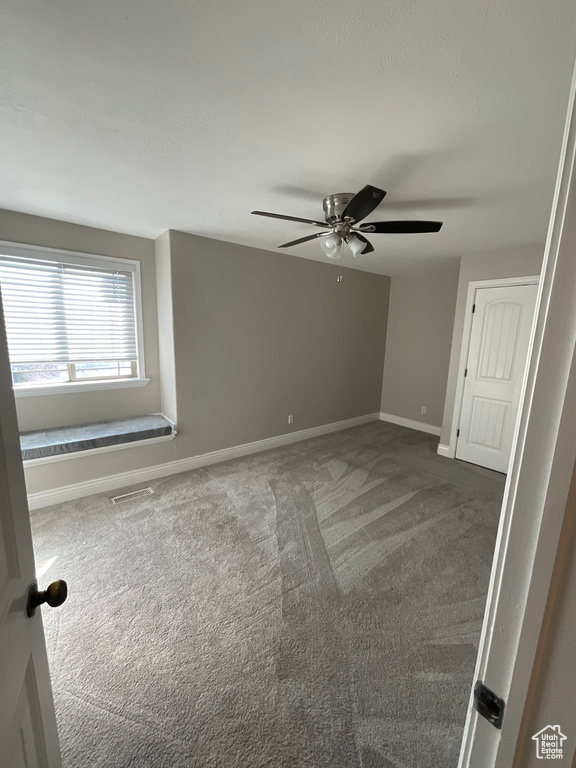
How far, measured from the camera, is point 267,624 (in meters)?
1.62

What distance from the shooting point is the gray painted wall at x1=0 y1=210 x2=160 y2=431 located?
2.64 meters

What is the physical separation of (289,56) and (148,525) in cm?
285

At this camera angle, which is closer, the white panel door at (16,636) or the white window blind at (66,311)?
the white panel door at (16,636)

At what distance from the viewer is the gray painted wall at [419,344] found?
444 centimetres

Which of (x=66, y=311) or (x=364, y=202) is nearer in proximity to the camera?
(x=364, y=202)

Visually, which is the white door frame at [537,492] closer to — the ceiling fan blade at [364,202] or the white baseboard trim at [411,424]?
the ceiling fan blade at [364,202]

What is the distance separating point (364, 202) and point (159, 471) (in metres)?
3.00

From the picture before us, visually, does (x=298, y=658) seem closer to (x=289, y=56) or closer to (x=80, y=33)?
(x=289, y=56)

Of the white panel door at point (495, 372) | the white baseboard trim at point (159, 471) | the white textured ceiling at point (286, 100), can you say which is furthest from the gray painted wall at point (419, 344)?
the white textured ceiling at point (286, 100)

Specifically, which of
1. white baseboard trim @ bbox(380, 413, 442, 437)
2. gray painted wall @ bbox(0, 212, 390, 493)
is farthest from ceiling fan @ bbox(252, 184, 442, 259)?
white baseboard trim @ bbox(380, 413, 442, 437)

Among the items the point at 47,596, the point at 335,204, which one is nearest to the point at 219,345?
the point at 335,204

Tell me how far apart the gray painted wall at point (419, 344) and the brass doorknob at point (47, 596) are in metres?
4.74
